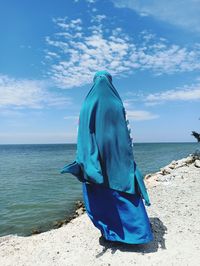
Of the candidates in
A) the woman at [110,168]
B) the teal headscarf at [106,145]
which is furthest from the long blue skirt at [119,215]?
the teal headscarf at [106,145]

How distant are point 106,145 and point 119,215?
1103mm

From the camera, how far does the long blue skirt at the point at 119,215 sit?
219 inches

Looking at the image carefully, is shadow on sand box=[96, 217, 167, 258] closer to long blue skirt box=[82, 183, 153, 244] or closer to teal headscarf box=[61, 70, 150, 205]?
long blue skirt box=[82, 183, 153, 244]

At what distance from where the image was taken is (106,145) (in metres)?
5.61

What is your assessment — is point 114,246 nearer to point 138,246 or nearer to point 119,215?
point 138,246

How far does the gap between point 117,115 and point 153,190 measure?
4651 millimetres

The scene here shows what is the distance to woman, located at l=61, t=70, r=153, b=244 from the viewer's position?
5.58 m

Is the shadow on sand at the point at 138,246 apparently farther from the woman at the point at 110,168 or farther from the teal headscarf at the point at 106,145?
the teal headscarf at the point at 106,145

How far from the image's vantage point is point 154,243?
19.0 feet

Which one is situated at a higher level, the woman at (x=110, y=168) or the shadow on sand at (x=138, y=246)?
the woman at (x=110, y=168)

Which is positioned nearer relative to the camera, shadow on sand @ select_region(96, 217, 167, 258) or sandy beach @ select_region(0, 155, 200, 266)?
sandy beach @ select_region(0, 155, 200, 266)

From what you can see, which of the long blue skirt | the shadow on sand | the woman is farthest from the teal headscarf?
the shadow on sand

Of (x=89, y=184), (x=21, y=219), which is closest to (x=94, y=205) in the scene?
(x=89, y=184)

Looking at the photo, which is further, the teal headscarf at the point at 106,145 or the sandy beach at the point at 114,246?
the teal headscarf at the point at 106,145
